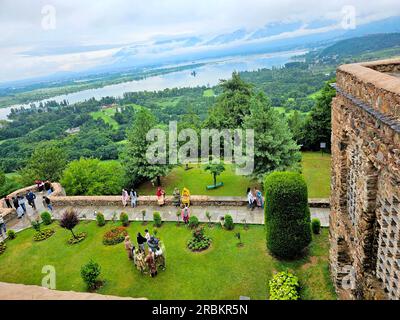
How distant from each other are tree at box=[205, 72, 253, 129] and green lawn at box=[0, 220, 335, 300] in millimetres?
14044

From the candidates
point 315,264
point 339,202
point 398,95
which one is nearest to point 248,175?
point 315,264

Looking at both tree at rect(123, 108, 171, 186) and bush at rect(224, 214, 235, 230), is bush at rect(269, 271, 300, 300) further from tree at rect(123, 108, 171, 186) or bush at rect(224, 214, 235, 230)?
tree at rect(123, 108, 171, 186)

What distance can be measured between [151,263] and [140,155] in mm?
10526

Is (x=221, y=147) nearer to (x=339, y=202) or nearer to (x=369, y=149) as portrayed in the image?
(x=339, y=202)

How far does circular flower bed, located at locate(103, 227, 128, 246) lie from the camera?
14828 mm

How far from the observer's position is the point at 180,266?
12734 mm

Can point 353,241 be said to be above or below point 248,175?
above

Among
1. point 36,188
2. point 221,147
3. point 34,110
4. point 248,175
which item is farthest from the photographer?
point 34,110

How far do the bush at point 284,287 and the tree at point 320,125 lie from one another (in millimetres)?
19477

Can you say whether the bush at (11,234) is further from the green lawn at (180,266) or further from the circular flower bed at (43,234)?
the circular flower bed at (43,234)

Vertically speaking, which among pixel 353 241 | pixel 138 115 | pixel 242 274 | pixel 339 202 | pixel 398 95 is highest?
pixel 398 95

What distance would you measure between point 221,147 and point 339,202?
56.7 feet

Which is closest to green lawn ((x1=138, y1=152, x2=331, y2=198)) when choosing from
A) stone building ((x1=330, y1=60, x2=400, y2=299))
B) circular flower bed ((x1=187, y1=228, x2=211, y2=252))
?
circular flower bed ((x1=187, y1=228, x2=211, y2=252))
